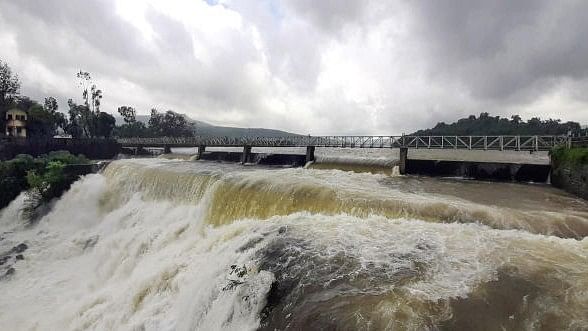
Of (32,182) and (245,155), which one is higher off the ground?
(245,155)

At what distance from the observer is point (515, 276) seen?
695 centimetres

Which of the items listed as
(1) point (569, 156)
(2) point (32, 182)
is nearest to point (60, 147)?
(2) point (32, 182)

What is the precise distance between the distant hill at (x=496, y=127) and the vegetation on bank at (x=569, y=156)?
4059 centimetres

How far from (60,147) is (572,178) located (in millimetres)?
55448

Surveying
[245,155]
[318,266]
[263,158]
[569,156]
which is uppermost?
[569,156]

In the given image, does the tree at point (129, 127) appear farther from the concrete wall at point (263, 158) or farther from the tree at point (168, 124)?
the concrete wall at point (263, 158)

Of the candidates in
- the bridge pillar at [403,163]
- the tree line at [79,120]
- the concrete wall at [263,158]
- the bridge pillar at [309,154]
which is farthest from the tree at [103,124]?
the bridge pillar at [403,163]

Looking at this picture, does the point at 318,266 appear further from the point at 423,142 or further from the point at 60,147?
the point at 60,147

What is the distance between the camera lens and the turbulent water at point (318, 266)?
618 centimetres

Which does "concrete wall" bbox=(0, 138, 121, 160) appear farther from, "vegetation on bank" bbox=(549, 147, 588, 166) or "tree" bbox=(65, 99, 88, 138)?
"vegetation on bank" bbox=(549, 147, 588, 166)

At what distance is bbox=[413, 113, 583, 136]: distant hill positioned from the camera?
6017cm

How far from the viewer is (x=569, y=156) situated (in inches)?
699

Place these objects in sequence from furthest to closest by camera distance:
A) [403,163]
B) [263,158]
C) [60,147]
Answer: [60,147] < [263,158] < [403,163]

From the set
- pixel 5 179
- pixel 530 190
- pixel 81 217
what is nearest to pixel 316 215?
pixel 530 190
